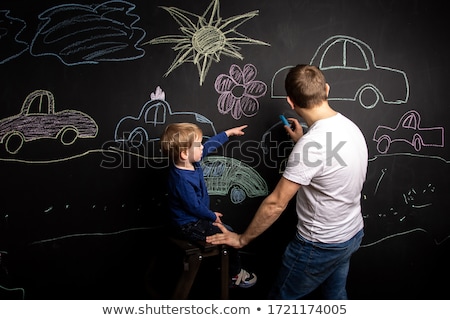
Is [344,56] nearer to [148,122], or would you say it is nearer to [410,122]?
[410,122]

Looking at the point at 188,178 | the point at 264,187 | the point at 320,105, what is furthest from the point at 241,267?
the point at 320,105

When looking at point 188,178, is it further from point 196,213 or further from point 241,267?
point 241,267

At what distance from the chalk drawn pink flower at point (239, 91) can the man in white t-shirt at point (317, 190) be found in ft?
1.40

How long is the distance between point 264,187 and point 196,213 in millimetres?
510

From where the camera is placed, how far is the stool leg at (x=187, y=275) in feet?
6.19

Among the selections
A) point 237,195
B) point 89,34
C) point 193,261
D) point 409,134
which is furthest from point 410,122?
point 89,34

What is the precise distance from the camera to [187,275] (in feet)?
6.23

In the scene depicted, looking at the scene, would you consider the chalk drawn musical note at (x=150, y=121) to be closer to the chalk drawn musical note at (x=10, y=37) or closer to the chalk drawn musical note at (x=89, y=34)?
the chalk drawn musical note at (x=89, y=34)

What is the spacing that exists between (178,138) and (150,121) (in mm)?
320

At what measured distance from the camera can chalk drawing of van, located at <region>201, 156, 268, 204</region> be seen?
7.38 feet

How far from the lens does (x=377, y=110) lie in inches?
91.4

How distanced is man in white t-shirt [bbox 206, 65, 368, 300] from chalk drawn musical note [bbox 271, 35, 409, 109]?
50cm

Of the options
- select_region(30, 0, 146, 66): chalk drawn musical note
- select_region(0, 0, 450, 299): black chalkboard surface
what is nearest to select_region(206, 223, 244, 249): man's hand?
select_region(0, 0, 450, 299): black chalkboard surface

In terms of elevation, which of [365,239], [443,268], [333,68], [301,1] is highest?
[301,1]
